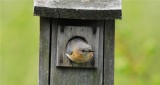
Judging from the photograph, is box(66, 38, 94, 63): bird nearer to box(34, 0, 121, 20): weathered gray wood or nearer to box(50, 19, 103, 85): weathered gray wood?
box(50, 19, 103, 85): weathered gray wood

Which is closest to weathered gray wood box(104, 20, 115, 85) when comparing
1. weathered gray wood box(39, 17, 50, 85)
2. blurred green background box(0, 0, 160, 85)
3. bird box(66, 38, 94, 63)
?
bird box(66, 38, 94, 63)

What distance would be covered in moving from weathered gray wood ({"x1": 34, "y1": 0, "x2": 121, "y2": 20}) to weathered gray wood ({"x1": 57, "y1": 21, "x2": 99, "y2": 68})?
0.52 ft

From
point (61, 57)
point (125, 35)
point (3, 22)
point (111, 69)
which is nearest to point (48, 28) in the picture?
point (61, 57)

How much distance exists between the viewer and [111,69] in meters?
4.70

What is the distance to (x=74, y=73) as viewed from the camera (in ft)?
15.4

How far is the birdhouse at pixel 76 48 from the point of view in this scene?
4.63 m

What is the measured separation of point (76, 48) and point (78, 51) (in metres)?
0.06

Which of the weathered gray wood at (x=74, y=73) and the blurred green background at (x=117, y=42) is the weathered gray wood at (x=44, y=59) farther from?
the blurred green background at (x=117, y=42)

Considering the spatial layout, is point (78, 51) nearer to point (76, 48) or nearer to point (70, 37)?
point (76, 48)

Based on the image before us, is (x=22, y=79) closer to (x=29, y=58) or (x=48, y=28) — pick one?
(x=29, y=58)

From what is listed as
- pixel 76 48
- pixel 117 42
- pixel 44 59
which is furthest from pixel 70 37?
pixel 117 42

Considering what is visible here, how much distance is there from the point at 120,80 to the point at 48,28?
1.97 meters

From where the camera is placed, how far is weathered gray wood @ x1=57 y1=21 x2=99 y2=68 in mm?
4672

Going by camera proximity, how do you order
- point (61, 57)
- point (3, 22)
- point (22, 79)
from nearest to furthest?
point (61, 57)
point (22, 79)
point (3, 22)
